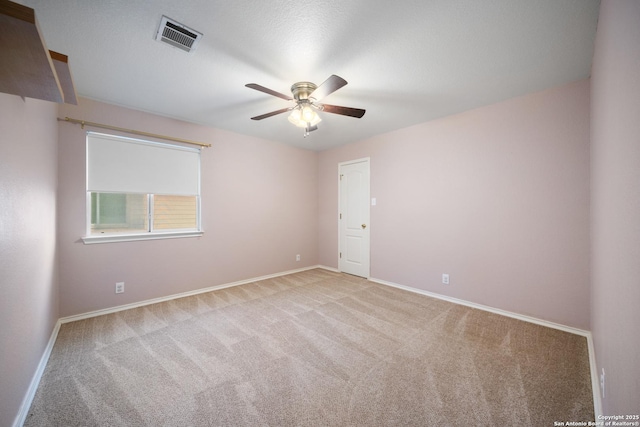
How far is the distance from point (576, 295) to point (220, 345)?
3670 mm

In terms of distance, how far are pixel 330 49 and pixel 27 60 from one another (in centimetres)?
177

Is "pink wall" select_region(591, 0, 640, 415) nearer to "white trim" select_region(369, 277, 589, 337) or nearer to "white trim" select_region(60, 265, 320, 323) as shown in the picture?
"white trim" select_region(369, 277, 589, 337)

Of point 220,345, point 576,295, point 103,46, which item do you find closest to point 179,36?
point 103,46

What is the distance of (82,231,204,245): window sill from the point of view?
2.88m

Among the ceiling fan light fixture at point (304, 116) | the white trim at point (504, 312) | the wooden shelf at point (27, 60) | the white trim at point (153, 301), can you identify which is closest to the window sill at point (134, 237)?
the white trim at point (153, 301)

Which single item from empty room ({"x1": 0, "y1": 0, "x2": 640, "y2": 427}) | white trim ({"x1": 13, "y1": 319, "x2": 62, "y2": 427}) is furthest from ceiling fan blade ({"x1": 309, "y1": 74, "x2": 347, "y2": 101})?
white trim ({"x1": 13, "y1": 319, "x2": 62, "y2": 427})

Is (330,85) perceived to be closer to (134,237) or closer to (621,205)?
(621,205)

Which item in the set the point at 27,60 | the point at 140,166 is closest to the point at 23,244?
the point at 27,60

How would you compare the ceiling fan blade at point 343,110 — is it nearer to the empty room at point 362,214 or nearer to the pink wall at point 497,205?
the empty room at point 362,214

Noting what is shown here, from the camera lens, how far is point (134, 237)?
315 cm

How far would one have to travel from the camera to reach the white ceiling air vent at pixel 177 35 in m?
1.71

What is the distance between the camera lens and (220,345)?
230 cm

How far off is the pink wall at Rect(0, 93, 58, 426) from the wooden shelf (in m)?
0.46

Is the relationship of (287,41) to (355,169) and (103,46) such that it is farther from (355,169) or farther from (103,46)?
(355,169)
